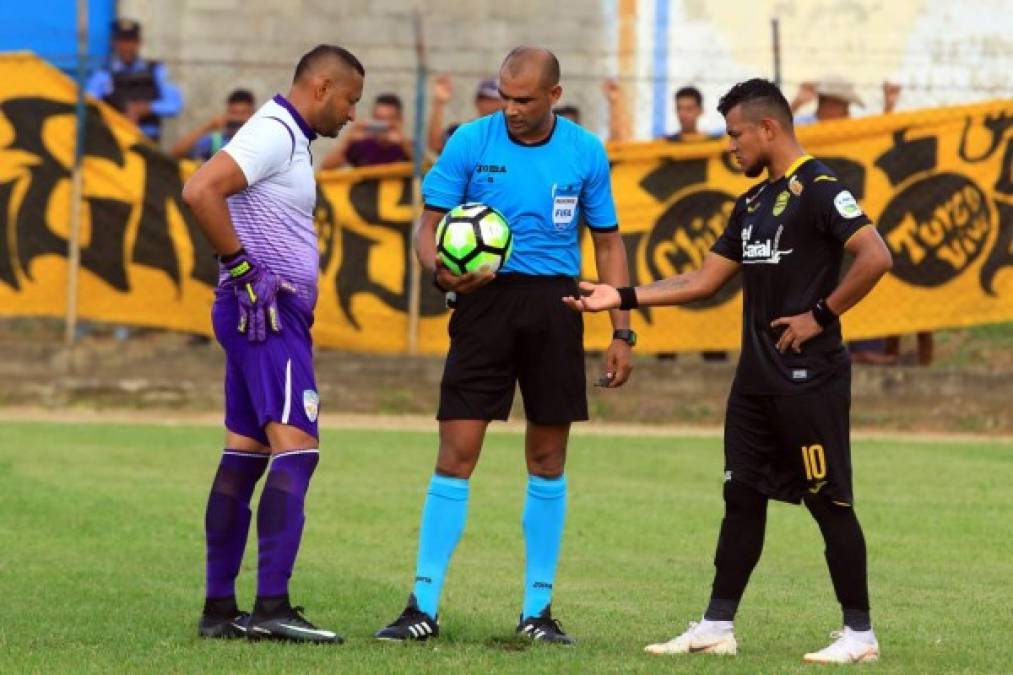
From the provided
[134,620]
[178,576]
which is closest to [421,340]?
[178,576]

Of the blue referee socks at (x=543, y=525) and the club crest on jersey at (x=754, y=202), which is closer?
the club crest on jersey at (x=754, y=202)

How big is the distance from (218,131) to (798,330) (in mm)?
12762

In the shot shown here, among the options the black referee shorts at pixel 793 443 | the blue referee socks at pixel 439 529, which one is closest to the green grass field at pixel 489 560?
the blue referee socks at pixel 439 529

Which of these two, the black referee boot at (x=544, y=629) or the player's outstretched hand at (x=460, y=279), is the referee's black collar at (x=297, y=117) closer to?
the player's outstretched hand at (x=460, y=279)

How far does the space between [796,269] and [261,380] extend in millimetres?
2079

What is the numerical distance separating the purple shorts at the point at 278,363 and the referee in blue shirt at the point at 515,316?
1.85 feet

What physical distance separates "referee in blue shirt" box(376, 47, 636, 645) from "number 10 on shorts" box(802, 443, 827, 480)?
3.04 feet

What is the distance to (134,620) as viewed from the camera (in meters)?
8.52

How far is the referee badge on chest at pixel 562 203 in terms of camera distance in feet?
27.4

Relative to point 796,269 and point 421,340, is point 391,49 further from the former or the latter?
point 796,269

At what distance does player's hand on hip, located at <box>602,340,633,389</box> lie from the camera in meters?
8.48

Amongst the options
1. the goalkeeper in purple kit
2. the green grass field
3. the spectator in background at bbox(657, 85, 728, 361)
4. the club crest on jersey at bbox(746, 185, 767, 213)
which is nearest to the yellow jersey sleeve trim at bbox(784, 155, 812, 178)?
the club crest on jersey at bbox(746, 185, 767, 213)

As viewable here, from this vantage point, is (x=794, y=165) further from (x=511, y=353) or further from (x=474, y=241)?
(x=511, y=353)

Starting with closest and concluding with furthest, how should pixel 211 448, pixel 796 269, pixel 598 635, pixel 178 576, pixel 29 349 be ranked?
1. pixel 796 269
2. pixel 598 635
3. pixel 178 576
4. pixel 211 448
5. pixel 29 349
